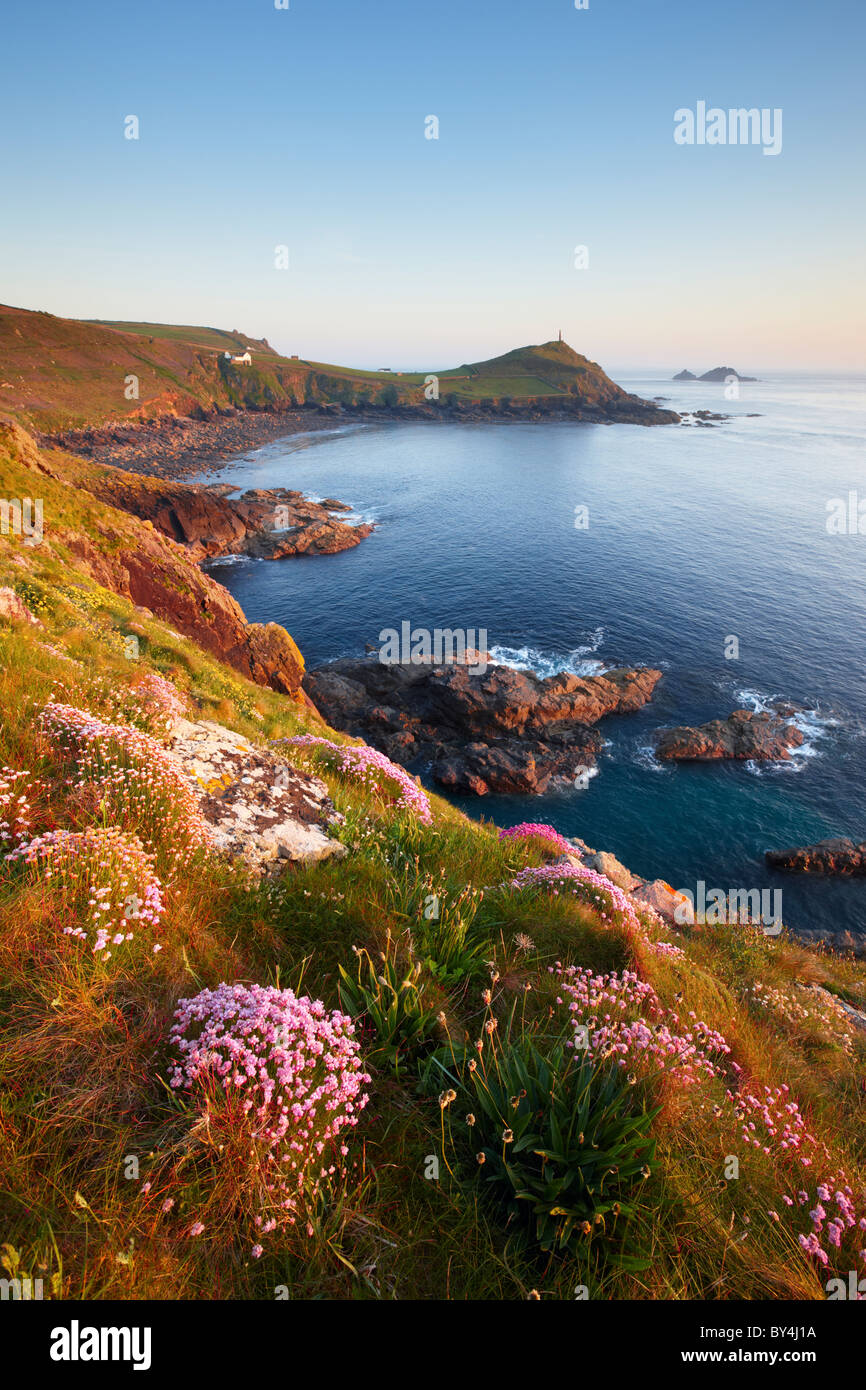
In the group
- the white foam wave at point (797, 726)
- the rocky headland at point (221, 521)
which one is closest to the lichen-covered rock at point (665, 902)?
the white foam wave at point (797, 726)

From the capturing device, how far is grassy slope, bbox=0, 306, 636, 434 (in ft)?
398

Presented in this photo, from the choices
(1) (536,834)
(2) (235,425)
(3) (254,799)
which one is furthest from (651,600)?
(2) (235,425)

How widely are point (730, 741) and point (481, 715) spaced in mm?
15003

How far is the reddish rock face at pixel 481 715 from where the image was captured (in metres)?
32.4

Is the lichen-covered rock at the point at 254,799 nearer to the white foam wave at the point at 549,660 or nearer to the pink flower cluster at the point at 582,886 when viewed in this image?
the pink flower cluster at the point at 582,886

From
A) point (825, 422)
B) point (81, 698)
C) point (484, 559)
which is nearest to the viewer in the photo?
point (81, 698)

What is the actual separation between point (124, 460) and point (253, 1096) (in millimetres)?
118599

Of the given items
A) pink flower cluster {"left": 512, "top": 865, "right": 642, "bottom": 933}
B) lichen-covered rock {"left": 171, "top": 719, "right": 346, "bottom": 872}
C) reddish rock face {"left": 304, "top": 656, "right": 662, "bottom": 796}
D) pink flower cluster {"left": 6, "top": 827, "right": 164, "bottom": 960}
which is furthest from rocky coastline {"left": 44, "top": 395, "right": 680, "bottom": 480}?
pink flower cluster {"left": 6, "top": 827, "right": 164, "bottom": 960}

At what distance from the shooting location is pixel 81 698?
677 centimetres

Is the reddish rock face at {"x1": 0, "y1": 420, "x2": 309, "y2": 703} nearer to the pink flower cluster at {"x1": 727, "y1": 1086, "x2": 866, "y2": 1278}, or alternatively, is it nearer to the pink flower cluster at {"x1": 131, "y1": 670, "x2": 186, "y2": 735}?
the pink flower cluster at {"x1": 131, "y1": 670, "x2": 186, "y2": 735}

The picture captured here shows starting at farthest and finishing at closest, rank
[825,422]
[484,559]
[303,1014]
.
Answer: [825,422] → [484,559] → [303,1014]
